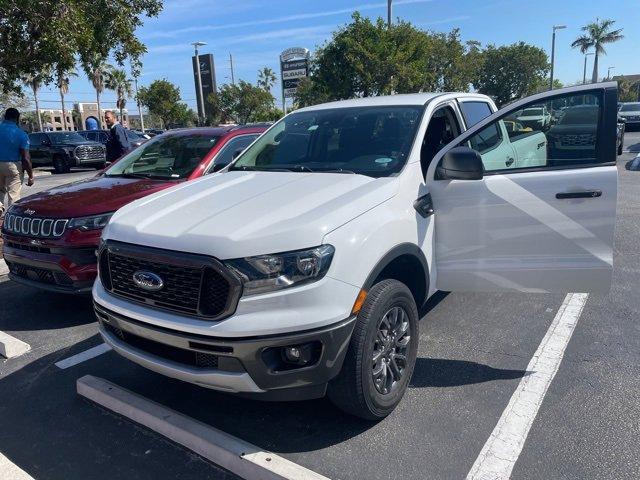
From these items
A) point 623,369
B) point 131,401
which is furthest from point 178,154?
point 623,369

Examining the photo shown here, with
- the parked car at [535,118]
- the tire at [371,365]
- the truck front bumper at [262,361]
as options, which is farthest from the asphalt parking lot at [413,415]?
the parked car at [535,118]

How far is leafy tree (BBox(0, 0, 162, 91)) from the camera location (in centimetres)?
764

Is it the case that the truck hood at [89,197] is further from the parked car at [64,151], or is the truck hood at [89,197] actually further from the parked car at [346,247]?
the parked car at [64,151]

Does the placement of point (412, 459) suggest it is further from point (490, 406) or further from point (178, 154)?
point (178, 154)

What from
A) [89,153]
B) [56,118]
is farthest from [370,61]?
[56,118]

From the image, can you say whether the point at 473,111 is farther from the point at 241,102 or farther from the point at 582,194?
the point at 241,102

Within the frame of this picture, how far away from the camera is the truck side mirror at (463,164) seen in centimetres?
337

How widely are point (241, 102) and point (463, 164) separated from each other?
44.7 meters

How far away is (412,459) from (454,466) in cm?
22

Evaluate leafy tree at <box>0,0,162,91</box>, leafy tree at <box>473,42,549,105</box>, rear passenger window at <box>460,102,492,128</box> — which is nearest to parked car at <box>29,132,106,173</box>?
leafy tree at <box>0,0,162,91</box>

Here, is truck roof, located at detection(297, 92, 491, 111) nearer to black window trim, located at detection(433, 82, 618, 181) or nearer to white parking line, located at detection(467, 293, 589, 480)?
black window trim, located at detection(433, 82, 618, 181)

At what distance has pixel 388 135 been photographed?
12.7 ft

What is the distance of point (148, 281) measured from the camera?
2.82 meters

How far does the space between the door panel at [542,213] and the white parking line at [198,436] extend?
5.88 ft
